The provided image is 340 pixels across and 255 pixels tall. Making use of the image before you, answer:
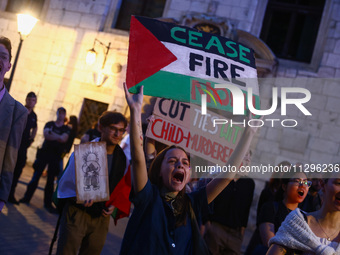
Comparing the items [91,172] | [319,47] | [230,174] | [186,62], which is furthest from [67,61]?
[230,174]

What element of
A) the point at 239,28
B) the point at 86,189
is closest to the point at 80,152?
the point at 86,189

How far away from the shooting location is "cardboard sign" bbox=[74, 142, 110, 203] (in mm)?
3775

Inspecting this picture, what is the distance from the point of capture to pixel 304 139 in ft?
37.7

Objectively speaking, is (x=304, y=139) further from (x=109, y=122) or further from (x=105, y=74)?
(x=109, y=122)

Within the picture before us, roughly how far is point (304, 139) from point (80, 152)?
8.71 m

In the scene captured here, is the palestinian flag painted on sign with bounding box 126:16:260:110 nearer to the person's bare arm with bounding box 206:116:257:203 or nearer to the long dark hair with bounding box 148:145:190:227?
the person's bare arm with bounding box 206:116:257:203

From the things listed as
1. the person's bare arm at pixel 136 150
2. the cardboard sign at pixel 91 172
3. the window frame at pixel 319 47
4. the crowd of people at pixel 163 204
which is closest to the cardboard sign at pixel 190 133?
the crowd of people at pixel 163 204

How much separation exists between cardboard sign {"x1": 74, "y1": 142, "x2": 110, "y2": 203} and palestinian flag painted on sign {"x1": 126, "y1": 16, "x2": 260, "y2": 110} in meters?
0.95

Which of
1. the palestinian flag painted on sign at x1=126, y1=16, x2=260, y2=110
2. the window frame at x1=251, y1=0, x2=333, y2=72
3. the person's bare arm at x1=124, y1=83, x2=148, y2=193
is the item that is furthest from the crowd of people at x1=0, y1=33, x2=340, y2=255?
the window frame at x1=251, y1=0, x2=333, y2=72

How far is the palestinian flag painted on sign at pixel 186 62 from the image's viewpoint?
344 cm

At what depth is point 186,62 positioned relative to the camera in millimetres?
3580

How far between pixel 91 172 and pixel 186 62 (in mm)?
1274

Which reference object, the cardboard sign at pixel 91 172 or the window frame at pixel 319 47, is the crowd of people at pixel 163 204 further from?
the window frame at pixel 319 47

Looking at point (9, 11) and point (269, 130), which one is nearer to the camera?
point (269, 130)
